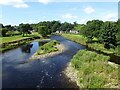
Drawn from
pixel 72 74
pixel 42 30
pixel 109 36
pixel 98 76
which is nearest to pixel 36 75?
pixel 72 74

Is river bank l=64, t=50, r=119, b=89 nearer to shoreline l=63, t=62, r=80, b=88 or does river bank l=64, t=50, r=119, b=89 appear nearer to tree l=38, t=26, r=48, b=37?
shoreline l=63, t=62, r=80, b=88

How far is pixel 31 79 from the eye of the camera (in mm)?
43938

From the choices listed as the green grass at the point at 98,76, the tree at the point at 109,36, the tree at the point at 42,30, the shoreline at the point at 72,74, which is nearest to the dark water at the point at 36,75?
the shoreline at the point at 72,74

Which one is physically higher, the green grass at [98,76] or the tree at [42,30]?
the tree at [42,30]

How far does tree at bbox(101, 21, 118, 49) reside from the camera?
8181 cm

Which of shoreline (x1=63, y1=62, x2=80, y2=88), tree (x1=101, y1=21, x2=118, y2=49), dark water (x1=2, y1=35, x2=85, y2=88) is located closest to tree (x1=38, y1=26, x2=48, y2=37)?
tree (x1=101, y1=21, x2=118, y2=49)

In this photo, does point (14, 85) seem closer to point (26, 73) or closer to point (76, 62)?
point (26, 73)

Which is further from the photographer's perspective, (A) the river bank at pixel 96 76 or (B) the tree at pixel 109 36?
(B) the tree at pixel 109 36

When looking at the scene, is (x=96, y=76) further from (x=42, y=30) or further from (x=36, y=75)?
(x=42, y=30)

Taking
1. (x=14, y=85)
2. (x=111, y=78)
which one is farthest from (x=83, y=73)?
(x=14, y=85)

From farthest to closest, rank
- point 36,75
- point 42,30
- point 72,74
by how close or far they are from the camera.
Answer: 1. point 42,30
2. point 36,75
3. point 72,74

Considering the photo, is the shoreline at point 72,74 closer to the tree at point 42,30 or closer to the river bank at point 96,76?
the river bank at point 96,76

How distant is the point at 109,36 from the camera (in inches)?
3228

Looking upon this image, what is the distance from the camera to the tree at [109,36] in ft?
268
